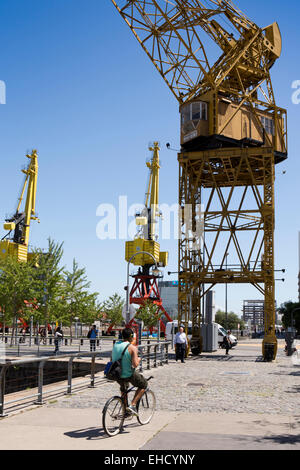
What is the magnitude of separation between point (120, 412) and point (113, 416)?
0.80 feet

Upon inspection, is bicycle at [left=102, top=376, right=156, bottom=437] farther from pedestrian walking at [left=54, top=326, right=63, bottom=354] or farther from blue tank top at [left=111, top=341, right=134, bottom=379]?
pedestrian walking at [left=54, top=326, right=63, bottom=354]

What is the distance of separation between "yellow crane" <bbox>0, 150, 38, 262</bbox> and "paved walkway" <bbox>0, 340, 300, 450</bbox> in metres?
60.2

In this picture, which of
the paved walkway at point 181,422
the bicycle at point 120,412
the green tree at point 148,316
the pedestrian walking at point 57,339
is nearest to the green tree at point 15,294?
the pedestrian walking at point 57,339

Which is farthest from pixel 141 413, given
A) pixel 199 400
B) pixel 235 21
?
pixel 235 21

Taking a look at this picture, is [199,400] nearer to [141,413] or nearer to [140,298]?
[141,413]

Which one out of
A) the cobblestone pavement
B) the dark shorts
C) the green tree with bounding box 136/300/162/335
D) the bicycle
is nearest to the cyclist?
the dark shorts

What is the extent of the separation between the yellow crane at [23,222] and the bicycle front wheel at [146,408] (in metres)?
64.2

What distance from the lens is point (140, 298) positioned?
75.9 m

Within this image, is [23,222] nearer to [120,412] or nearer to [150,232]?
[150,232]

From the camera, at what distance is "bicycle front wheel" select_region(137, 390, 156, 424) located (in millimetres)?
9445

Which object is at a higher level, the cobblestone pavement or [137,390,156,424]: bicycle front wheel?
[137,390,156,424]: bicycle front wheel

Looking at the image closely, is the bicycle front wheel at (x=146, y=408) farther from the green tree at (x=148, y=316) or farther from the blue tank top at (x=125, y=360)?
the green tree at (x=148, y=316)

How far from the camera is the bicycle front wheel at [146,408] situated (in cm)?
945

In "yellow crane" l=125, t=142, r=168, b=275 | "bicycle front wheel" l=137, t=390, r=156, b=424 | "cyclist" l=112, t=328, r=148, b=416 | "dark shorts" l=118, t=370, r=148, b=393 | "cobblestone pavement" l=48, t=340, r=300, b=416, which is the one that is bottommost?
"cobblestone pavement" l=48, t=340, r=300, b=416
